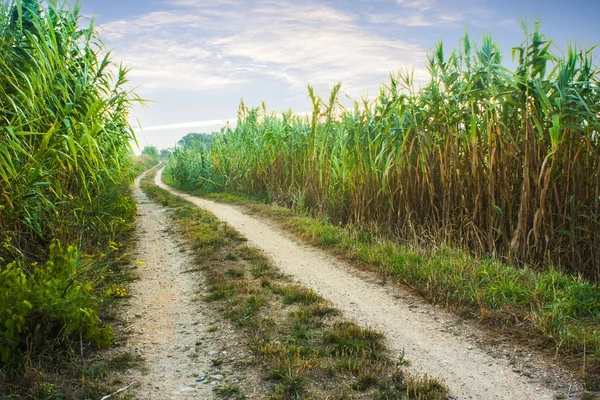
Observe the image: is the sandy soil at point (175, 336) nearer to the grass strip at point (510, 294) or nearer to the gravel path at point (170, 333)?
the gravel path at point (170, 333)

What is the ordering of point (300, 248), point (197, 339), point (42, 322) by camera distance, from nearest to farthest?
1. point (42, 322)
2. point (197, 339)
3. point (300, 248)

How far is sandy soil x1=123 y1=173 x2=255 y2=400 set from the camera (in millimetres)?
3428

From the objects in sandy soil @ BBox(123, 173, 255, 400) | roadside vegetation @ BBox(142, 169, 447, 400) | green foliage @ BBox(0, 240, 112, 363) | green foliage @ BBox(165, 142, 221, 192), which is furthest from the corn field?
green foliage @ BBox(165, 142, 221, 192)

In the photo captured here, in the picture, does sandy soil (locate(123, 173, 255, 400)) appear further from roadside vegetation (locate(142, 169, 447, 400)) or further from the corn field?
the corn field

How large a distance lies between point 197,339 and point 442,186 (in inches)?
161

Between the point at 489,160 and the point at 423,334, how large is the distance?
288cm

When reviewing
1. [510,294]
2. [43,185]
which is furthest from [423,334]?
[43,185]

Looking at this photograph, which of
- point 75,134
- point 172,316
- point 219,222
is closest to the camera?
point 172,316

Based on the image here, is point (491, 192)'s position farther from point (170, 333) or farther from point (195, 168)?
point (195, 168)

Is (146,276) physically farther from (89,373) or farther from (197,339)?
(89,373)

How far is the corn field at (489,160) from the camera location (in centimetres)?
565

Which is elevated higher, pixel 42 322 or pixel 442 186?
pixel 442 186

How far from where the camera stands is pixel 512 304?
14.5 ft

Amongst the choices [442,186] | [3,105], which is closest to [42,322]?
[3,105]
